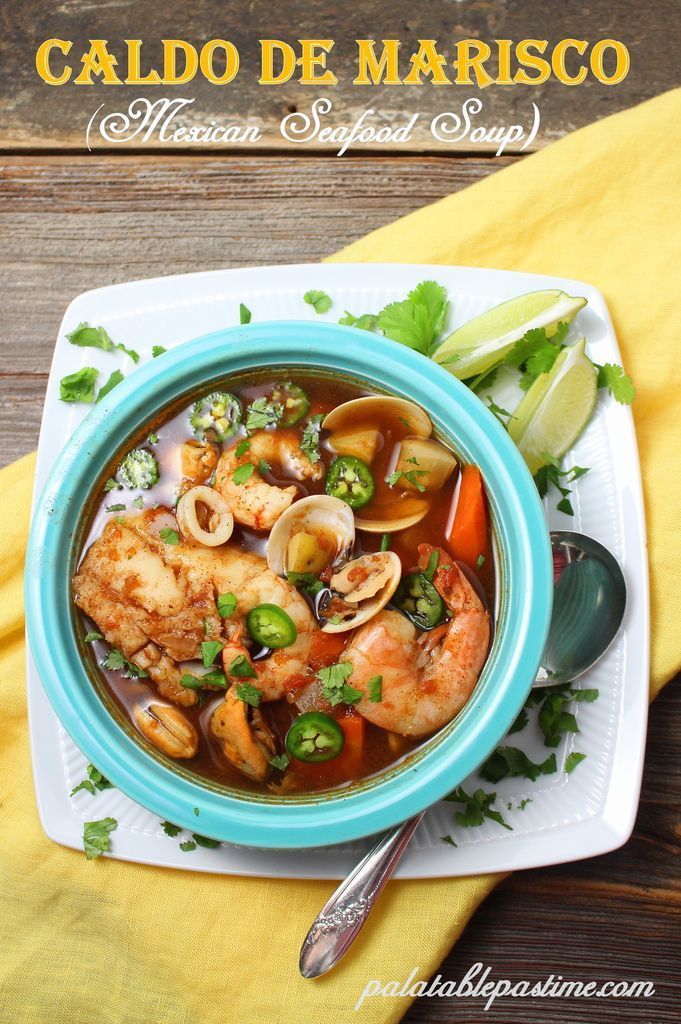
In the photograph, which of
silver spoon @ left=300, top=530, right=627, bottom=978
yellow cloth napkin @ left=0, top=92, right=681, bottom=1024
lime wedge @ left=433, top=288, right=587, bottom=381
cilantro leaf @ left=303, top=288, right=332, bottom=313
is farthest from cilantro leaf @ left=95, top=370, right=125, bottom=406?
silver spoon @ left=300, top=530, right=627, bottom=978

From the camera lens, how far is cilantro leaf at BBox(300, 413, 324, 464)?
222 cm

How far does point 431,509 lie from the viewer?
7.25ft

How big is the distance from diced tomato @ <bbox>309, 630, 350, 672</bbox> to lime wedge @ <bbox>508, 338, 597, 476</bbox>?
758mm

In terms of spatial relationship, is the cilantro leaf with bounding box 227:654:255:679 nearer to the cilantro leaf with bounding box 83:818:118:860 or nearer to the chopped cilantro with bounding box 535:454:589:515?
the cilantro leaf with bounding box 83:818:118:860

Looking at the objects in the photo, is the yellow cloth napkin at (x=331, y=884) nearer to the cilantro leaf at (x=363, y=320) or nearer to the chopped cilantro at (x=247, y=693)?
the cilantro leaf at (x=363, y=320)

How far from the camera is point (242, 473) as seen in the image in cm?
217

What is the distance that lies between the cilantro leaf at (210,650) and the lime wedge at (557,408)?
40.5 inches

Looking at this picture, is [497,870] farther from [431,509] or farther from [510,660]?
[431,509]

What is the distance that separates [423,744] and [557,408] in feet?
3.37

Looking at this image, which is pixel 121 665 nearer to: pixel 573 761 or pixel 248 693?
pixel 248 693

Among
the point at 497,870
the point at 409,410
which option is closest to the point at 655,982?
the point at 497,870

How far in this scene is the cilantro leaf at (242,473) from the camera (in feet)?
7.09

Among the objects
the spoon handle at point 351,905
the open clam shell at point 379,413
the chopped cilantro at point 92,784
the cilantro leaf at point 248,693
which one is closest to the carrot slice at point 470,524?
the open clam shell at point 379,413

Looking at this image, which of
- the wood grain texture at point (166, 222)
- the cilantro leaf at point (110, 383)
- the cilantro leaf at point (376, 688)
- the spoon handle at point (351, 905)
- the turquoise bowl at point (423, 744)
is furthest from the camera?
the wood grain texture at point (166, 222)
